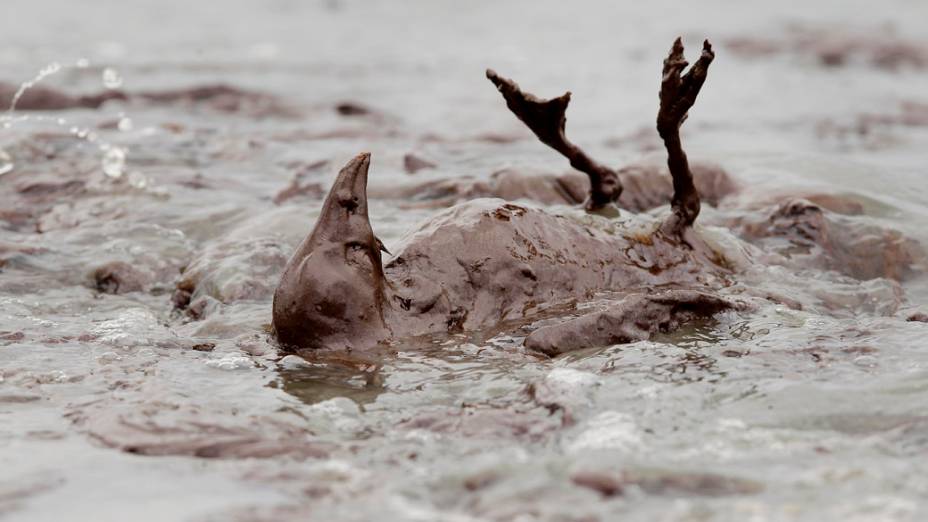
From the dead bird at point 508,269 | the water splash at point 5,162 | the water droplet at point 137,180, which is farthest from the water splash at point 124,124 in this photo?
the dead bird at point 508,269

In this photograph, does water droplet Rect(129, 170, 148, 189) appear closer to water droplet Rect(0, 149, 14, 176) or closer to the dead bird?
water droplet Rect(0, 149, 14, 176)

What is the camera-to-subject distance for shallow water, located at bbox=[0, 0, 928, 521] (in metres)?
2.74

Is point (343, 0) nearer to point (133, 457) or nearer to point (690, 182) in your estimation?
point (690, 182)

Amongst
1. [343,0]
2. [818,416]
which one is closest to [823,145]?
[818,416]

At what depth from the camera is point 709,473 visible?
9.05 feet

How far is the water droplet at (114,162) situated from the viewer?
734 cm

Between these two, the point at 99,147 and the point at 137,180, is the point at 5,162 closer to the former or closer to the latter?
the point at 99,147

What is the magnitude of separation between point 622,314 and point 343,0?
62.6 feet

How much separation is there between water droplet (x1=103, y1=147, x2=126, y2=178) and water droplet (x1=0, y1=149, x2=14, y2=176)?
2.14 ft

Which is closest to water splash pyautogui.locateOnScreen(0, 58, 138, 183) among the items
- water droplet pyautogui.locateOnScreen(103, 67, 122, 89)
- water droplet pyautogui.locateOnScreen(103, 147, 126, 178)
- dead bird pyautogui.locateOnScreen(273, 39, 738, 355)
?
water droplet pyautogui.locateOnScreen(103, 147, 126, 178)

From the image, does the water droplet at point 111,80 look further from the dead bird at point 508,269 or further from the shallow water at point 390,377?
the dead bird at point 508,269

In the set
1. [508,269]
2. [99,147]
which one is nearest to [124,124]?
[99,147]

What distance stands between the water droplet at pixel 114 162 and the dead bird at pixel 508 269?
12.1ft

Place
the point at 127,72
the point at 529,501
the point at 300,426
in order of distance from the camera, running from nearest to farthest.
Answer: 1. the point at 529,501
2. the point at 300,426
3. the point at 127,72
